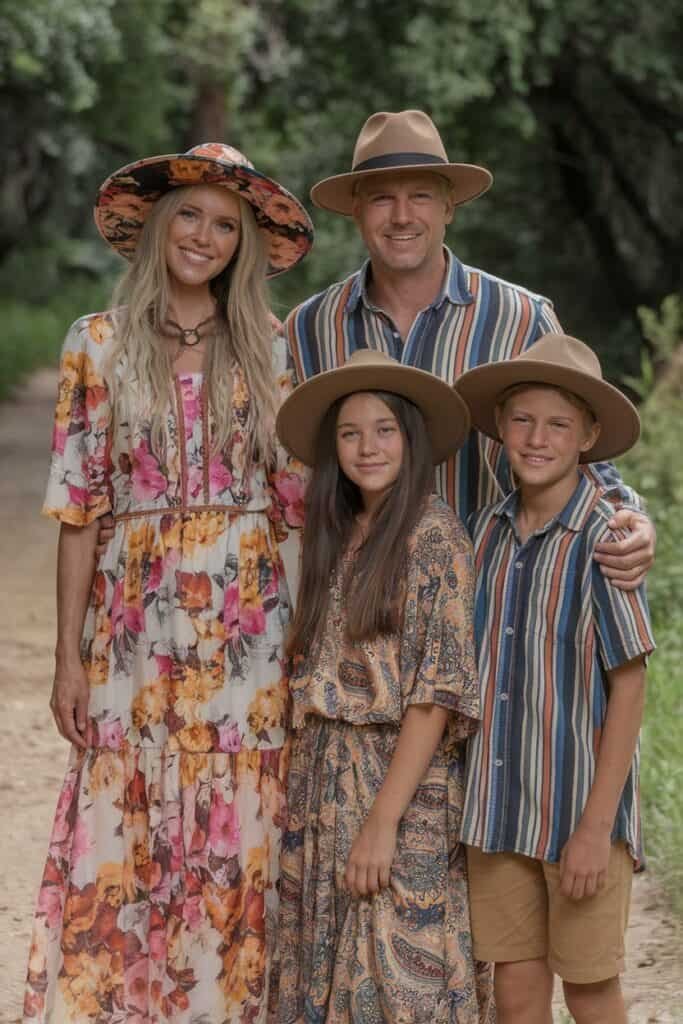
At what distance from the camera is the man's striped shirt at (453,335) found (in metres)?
3.64

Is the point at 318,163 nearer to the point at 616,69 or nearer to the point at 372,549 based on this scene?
the point at 616,69

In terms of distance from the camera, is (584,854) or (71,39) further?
(71,39)

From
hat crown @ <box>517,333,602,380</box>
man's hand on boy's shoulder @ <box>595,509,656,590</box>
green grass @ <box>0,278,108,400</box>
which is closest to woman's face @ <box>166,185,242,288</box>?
hat crown @ <box>517,333,602,380</box>

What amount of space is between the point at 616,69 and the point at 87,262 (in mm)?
22518

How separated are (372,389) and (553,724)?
800 mm

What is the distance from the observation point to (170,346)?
3482 mm

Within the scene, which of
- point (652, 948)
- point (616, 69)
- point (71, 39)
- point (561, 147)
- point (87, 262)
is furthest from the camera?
point (87, 262)

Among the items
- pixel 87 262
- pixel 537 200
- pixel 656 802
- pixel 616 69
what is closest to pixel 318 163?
pixel 537 200

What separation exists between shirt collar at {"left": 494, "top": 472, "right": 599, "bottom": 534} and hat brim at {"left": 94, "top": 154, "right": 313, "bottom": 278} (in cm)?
88

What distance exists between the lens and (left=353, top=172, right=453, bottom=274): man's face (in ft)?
12.0

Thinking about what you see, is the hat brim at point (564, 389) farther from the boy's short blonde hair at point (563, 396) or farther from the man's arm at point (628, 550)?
the man's arm at point (628, 550)

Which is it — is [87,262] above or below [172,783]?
above

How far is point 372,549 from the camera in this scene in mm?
3217

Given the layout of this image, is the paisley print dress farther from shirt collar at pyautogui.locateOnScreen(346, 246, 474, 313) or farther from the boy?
shirt collar at pyautogui.locateOnScreen(346, 246, 474, 313)
